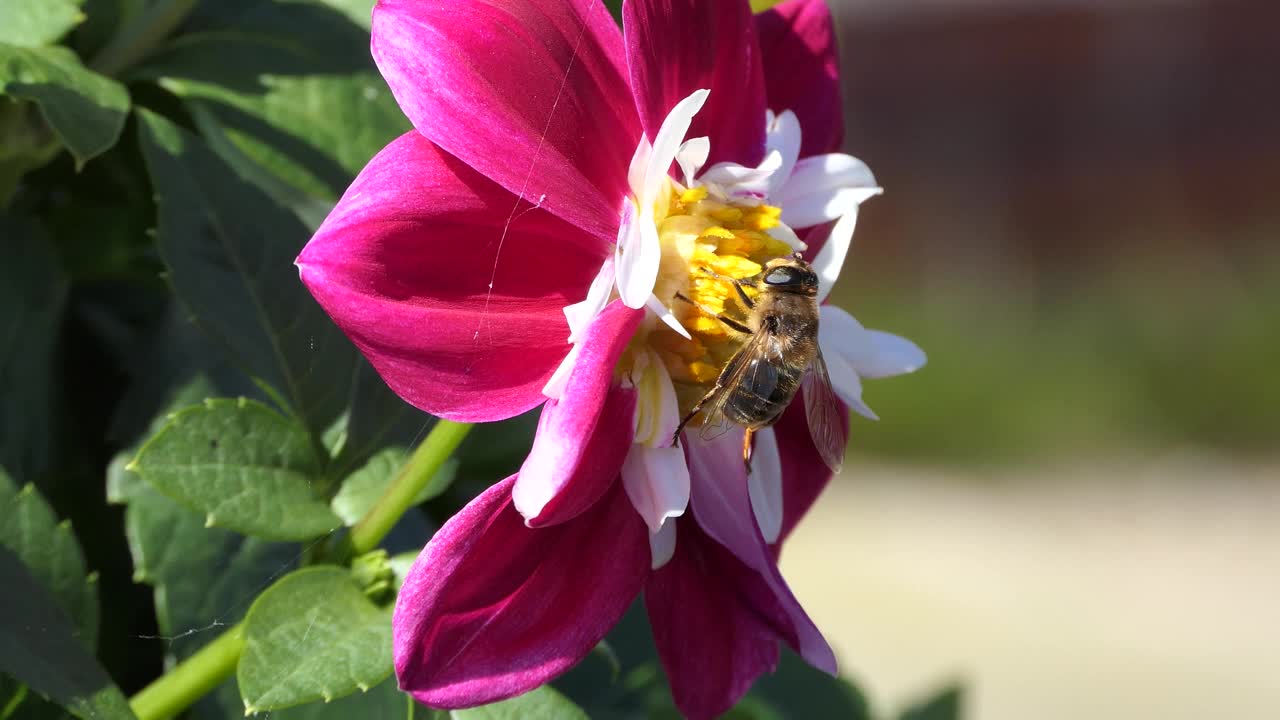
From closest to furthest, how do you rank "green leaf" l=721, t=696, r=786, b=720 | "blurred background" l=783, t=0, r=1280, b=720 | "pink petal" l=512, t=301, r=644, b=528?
Answer: 1. "pink petal" l=512, t=301, r=644, b=528
2. "green leaf" l=721, t=696, r=786, b=720
3. "blurred background" l=783, t=0, r=1280, b=720

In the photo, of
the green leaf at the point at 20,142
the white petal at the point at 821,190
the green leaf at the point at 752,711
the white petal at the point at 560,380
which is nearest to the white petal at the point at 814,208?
the white petal at the point at 821,190

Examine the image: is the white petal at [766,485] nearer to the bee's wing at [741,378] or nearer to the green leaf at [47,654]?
the bee's wing at [741,378]

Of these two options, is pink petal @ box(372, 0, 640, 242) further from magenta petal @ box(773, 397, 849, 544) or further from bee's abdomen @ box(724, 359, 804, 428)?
magenta petal @ box(773, 397, 849, 544)

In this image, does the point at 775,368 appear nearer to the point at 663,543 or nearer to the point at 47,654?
the point at 663,543

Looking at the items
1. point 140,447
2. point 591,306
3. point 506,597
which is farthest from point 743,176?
point 140,447

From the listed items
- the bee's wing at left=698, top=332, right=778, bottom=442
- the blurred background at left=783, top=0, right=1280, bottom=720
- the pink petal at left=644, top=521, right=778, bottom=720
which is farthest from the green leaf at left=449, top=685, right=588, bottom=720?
the blurred background at left=783, top=0, right=1280, bottom=720

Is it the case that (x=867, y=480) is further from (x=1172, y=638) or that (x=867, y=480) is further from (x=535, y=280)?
(x=535, y=280)

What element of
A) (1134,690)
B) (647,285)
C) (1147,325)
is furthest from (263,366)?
(1147,325)
